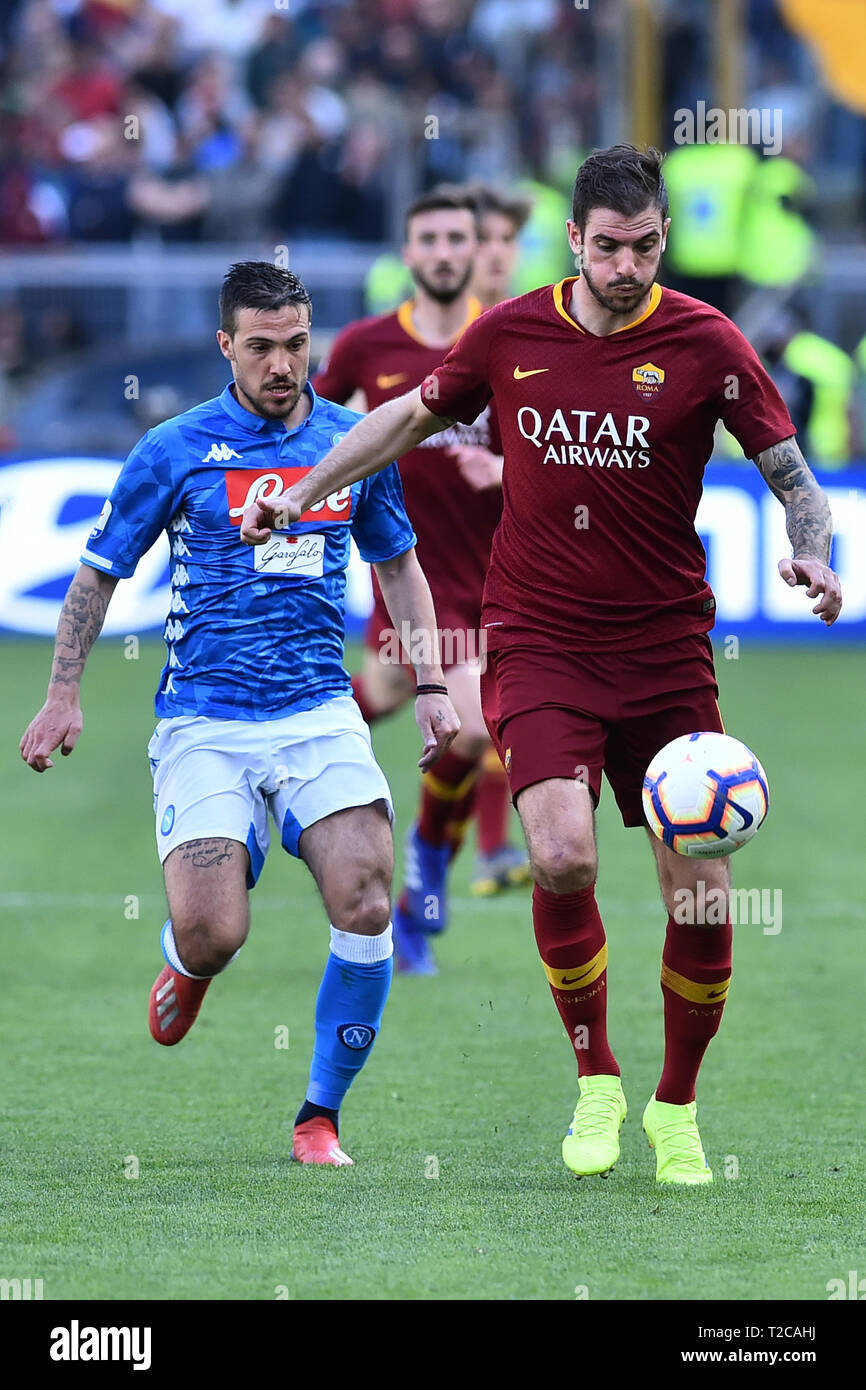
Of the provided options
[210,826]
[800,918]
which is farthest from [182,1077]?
[800,918]

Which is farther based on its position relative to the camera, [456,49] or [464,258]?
[456,49]

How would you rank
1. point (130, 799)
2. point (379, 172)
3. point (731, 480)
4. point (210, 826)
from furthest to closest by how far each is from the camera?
point (379, 172)
point (731, 480)
point (130, 799)
point (210, 826)

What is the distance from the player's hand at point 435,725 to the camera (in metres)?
5.40

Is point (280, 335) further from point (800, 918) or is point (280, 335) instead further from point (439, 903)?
point (800, 918)

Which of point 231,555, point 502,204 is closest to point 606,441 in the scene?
point 231,555

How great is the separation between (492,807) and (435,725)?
365 centimetres

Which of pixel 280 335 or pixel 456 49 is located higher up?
pixel 456 49

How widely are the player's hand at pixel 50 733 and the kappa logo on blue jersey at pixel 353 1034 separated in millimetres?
957

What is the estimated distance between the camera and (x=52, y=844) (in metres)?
10.2

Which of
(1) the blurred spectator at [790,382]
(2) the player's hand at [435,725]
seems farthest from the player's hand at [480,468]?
(1) the blurred spectator at [790,382]

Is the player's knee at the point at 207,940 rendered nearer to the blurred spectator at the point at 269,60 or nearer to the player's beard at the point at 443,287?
the player's beard at the point at 443,287

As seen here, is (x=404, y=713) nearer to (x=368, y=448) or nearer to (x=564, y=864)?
(x=368, y=448)

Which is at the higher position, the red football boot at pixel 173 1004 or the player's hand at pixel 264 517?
the player's hand at pixel 264 517

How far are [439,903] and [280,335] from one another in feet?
10.1
